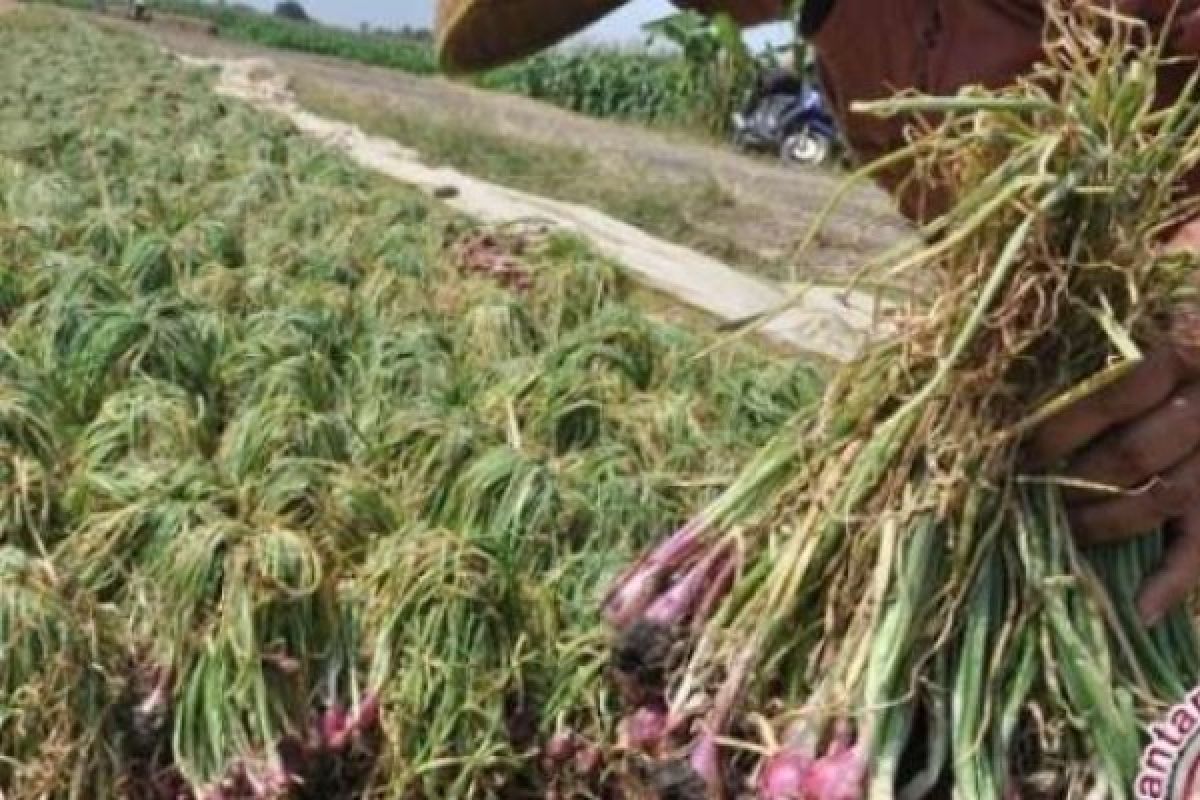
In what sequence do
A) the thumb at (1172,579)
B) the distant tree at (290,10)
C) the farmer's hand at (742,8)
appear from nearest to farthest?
1. the thumb at (1172,579)
2. the farmer's hand at (742,8)
3. the distant tree at (290,10)

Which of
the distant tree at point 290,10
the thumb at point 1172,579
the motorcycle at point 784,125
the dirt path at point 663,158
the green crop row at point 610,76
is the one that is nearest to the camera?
the thumb at point 1172,579

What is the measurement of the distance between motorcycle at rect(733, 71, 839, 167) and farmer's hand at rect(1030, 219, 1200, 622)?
1632cm

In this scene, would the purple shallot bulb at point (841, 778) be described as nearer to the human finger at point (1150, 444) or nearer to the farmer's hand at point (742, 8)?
the human finger at point (1150, 444)

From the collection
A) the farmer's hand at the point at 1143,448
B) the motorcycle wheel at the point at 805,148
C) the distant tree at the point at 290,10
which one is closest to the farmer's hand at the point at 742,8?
the farmer's hand at the point at 1143,448

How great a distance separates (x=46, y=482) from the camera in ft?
9.82

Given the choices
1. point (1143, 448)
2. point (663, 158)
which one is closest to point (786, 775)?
point (1143, 448)

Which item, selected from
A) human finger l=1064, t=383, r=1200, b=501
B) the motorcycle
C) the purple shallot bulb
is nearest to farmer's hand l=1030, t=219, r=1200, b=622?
human finger l=1064, t=383, r=1200, b=501

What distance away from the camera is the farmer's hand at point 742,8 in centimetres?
172

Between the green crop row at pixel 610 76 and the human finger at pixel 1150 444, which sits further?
the green crop row at pixel 610 76

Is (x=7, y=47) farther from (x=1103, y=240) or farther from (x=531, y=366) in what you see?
(x=1103, y=240)

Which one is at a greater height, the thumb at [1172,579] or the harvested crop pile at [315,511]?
the thumb at [1172,579]

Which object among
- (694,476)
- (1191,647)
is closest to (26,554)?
(694,476)

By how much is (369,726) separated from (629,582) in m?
0.97

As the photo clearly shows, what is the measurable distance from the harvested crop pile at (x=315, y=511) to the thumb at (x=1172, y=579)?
1.74 feet
